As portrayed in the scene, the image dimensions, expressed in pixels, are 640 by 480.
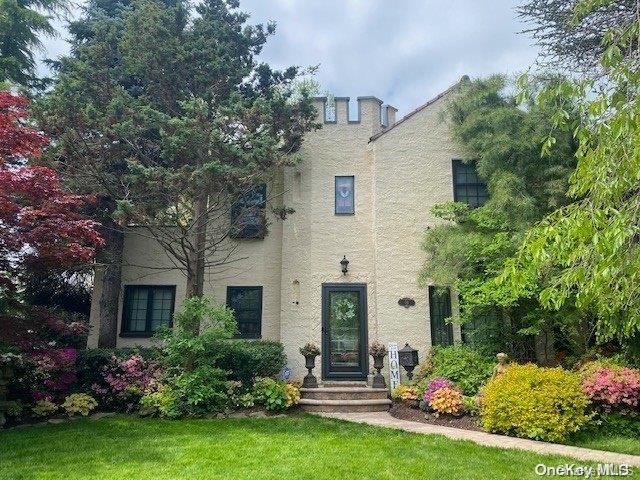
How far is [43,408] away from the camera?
8.92 m

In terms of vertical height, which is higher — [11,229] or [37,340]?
[11,229]

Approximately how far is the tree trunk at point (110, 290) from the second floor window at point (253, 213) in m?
3.14

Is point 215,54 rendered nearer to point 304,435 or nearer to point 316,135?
point 316,135

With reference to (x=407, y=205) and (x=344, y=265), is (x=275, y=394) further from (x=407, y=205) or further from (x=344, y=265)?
(x=407, y=205)

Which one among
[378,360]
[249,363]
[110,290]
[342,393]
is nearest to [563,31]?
[378,360]

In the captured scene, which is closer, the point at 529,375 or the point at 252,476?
the point at 252,476

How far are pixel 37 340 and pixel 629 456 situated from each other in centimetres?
950

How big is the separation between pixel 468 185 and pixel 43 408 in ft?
36.0

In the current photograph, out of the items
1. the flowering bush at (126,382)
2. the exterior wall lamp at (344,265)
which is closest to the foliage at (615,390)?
the exterior wall lamp at (344,265)

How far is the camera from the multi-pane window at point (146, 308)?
12273 millimetres

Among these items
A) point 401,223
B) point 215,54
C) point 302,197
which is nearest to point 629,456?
point 401,223

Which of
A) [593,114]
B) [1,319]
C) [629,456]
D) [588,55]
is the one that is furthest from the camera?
[588,55]

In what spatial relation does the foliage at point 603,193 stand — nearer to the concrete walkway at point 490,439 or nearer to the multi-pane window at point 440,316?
the concrete walkway at point 490,439

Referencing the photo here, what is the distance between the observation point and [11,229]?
731 cm
